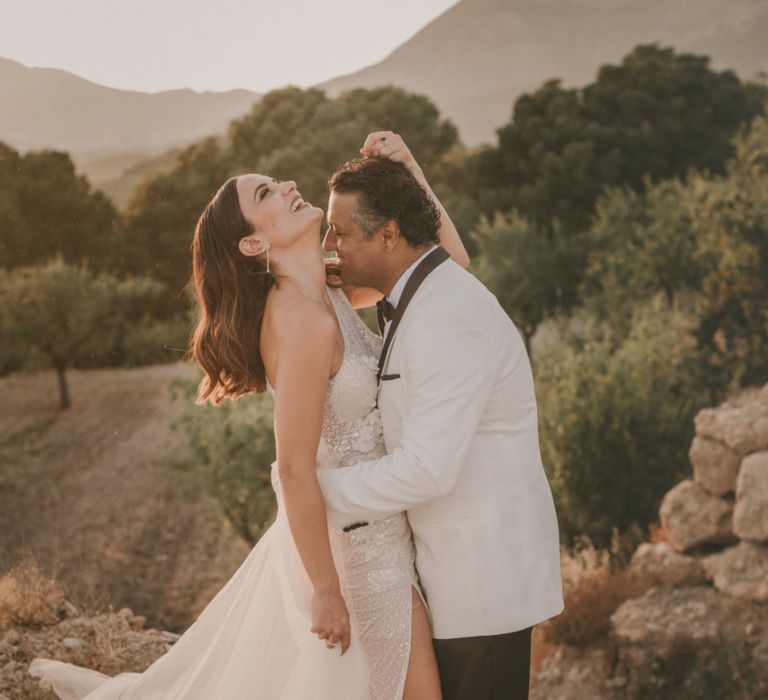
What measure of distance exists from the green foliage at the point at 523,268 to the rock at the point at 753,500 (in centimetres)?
1310

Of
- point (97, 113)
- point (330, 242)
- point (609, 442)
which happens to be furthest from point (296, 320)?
point (97, 113)

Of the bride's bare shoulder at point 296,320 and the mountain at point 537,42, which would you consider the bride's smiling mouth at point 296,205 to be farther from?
the mountain at point 537,42

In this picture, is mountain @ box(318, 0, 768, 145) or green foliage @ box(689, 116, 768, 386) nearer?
green foliage @ box(689, 116, 768, 386)

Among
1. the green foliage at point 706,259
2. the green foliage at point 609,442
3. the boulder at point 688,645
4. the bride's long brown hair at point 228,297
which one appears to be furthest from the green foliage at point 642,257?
the bride's long brown hair at point 228,297

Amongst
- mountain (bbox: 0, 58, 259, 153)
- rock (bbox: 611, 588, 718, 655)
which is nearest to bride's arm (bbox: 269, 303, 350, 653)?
rock (bbox: 611, 588, 718, 655)

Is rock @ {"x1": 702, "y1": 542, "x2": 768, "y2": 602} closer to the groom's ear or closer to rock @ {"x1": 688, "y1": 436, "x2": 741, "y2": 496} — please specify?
rock @ {"x1": 688, "y1": 436, "x2": 741, "y2": 496}

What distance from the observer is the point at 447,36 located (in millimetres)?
65062

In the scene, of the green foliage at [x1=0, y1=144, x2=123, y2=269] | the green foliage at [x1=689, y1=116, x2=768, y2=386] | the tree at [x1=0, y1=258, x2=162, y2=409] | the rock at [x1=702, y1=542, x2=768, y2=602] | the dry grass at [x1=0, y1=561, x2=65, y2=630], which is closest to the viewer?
the dry grass at [x1=0, y1=561, x2=65, y2=630]

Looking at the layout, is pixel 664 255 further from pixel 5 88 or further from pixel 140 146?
pixel 140 146

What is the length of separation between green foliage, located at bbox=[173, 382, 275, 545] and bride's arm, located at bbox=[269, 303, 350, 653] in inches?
293

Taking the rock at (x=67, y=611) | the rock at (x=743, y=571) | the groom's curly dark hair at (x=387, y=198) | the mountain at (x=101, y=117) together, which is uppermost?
the mountain at (x=101, y=117)

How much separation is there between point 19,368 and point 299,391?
19510mm

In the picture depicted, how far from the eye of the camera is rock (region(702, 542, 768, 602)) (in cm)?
697

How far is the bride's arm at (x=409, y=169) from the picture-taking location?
2.76 meters
